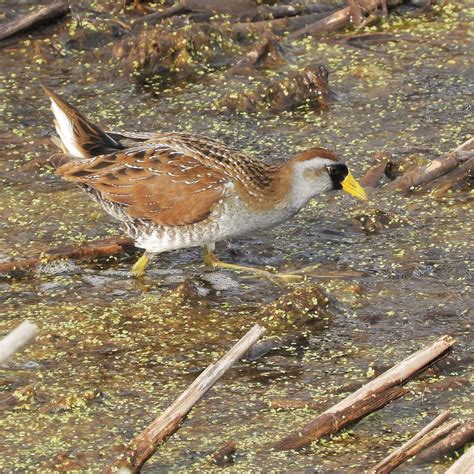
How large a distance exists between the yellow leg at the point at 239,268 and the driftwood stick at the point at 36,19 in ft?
12.4

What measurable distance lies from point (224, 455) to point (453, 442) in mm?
967

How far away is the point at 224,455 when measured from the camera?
5.30m

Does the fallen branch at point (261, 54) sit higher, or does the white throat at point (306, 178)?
the white throat at point (306, 178)

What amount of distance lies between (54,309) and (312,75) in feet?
11.0

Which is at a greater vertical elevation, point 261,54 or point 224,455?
point 224,455

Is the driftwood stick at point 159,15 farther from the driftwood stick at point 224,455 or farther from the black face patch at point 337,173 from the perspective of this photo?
the driftwood stick at point 224,455

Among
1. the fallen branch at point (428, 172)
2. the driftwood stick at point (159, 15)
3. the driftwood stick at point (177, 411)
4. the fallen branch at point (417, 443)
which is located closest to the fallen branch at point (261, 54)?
the driftwood stick at point (159, 15)

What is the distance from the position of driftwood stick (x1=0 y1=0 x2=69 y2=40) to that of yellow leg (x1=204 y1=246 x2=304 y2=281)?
3.78 meters

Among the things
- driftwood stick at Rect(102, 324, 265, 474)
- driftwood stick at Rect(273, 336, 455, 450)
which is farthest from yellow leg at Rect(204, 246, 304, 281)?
driftwood stick at Rect(102, 324, 265, 474)

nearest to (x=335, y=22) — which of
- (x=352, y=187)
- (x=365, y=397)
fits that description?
(x=352, y=187)

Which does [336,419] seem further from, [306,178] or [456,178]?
[456,178]

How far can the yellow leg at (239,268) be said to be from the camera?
717cm

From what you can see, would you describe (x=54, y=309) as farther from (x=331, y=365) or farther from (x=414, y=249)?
(x=414, y=249)

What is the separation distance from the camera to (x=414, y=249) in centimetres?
739
